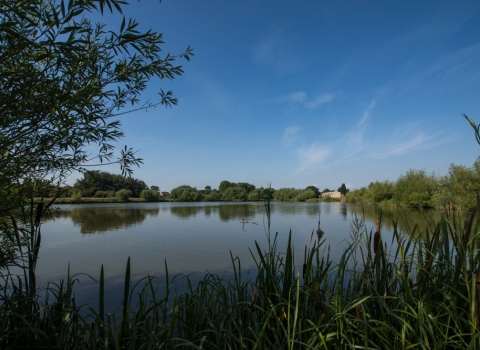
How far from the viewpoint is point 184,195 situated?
70188 millimetres

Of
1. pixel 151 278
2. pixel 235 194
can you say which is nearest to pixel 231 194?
pixel 235 194

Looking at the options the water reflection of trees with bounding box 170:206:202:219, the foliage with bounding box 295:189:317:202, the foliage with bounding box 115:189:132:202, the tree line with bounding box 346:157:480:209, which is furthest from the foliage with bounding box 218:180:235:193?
the water reflection of trees with bounding box 170:206:202:219

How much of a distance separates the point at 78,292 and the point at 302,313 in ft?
17.3

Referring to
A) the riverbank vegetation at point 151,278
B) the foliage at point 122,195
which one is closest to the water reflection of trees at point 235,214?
the riverbank vegetation at point 151,278

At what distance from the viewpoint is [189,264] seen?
773 cm

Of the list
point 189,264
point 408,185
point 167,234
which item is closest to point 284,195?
point 408,185

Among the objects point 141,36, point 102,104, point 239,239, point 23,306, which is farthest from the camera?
point 239,239

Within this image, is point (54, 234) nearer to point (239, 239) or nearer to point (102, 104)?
point (239, 239)

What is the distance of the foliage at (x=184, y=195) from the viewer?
70.2m

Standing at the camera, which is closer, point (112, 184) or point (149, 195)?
point (112, 184)

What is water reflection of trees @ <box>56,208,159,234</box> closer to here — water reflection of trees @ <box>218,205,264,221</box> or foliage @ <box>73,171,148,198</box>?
foliage @ <box>73,171,148,198</box>

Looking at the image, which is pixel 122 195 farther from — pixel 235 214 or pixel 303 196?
pixel 303 196

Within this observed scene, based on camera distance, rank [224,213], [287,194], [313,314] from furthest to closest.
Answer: [287,194] < [224,213] < [313,314]

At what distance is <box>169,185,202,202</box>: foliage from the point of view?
230 feet
